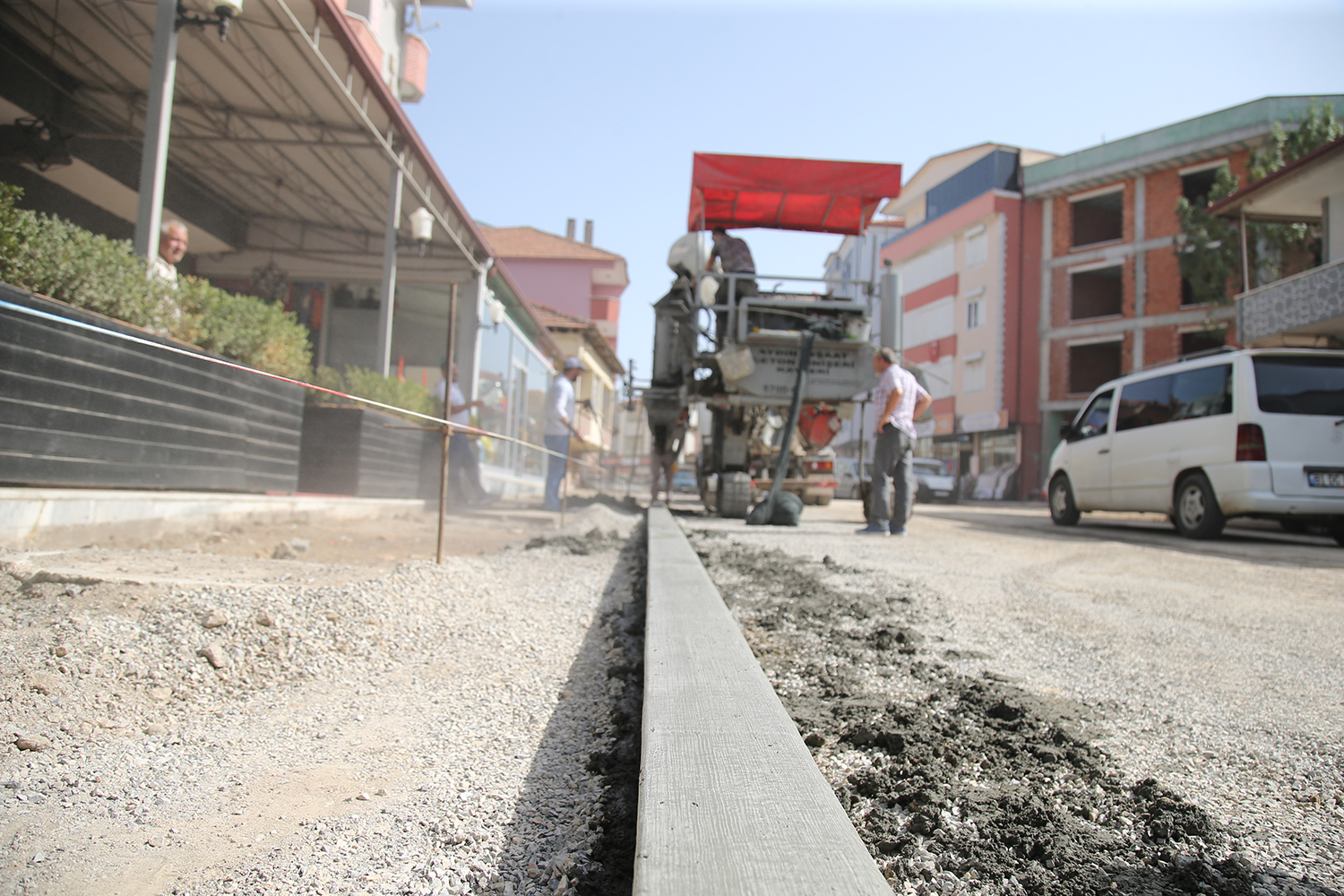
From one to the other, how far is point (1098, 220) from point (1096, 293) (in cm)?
281

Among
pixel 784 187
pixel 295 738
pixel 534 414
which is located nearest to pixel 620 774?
pixel 295 738

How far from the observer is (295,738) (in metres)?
1.69

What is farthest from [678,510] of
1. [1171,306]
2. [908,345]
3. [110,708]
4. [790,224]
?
[908,345]

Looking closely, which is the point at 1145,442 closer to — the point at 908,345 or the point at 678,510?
the point at 678,510

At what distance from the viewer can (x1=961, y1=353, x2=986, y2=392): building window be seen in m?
29.7

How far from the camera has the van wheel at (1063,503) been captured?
920 centimetres

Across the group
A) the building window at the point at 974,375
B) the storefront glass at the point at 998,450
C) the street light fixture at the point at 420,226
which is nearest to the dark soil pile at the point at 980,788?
the street light fixture at the point at 420,226

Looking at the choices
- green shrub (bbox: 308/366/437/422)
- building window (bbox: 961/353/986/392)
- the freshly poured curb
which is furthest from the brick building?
the freshly poured curb

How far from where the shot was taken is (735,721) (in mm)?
1391

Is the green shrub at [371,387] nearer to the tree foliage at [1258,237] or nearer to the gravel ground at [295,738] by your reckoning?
the gravel ground at [295,738]

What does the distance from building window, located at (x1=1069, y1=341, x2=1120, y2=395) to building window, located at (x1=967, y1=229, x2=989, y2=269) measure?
5058mm

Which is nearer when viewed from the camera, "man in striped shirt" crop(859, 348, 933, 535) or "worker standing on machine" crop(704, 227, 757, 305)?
"man in striped shirt" crop(859, 348, 933, 535)

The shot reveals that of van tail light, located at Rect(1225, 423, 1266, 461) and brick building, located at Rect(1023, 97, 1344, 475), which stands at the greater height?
brick building, located at Rect(1023, 97, 1344, 475)

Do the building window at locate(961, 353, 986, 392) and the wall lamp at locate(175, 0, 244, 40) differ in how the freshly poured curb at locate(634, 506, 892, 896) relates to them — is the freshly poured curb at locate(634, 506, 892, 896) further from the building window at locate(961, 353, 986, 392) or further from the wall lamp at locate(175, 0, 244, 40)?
the building window at locate(961, 353, 986, 392)
